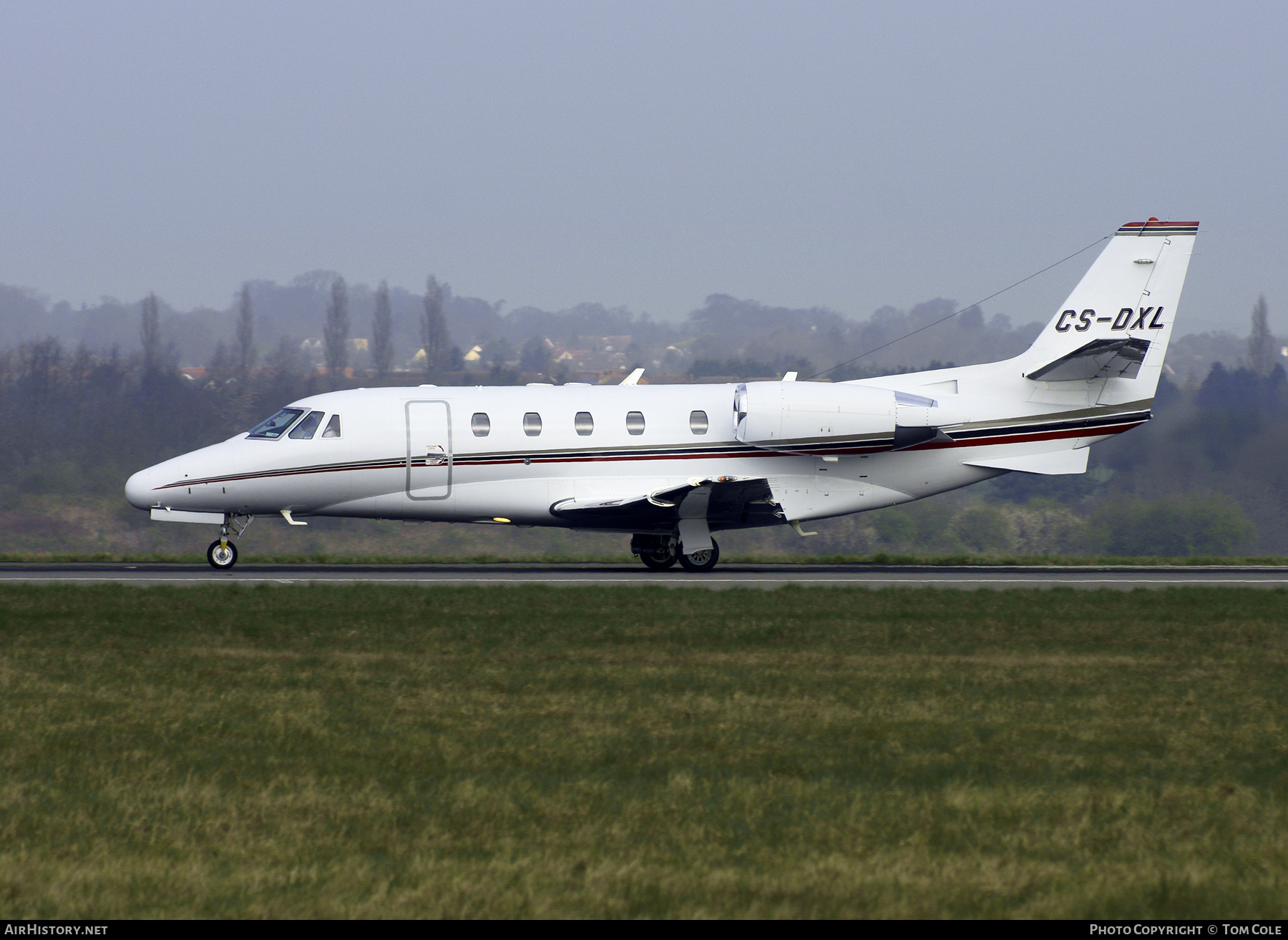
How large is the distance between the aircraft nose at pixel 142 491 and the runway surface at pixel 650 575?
53.1 inches

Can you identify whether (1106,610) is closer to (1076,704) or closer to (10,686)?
(1076,704)

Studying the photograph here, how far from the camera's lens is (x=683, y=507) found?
24953 millimetres

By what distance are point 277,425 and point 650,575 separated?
7939 millimetres

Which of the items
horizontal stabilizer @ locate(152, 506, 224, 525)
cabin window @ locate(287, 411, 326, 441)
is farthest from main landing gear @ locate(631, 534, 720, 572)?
horizontal stabilizer @ locate(152, 506, 224, 525)

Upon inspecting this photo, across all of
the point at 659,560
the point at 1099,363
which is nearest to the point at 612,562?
the point at 659,560

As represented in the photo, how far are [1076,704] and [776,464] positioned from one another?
552 inches

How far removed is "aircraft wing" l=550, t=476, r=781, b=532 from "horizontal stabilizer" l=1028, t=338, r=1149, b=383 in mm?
6361

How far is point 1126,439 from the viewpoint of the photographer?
51.4m

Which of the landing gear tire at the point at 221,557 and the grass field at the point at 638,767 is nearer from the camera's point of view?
the grass field at the point at 638,767

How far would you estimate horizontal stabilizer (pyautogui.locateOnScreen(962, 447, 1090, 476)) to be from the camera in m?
26.2

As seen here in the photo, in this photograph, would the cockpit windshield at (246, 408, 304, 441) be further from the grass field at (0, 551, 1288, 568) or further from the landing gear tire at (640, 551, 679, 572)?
the landing gear tire at (640, 551, 679, 572)

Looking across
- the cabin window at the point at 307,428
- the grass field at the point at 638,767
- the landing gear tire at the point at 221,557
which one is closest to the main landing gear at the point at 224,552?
the landing gear tire at the point at 221,557

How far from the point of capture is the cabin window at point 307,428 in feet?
82.3

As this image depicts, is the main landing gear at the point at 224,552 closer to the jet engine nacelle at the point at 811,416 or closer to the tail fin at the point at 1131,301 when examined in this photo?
the jet engine nacelle at the point at 811,416
